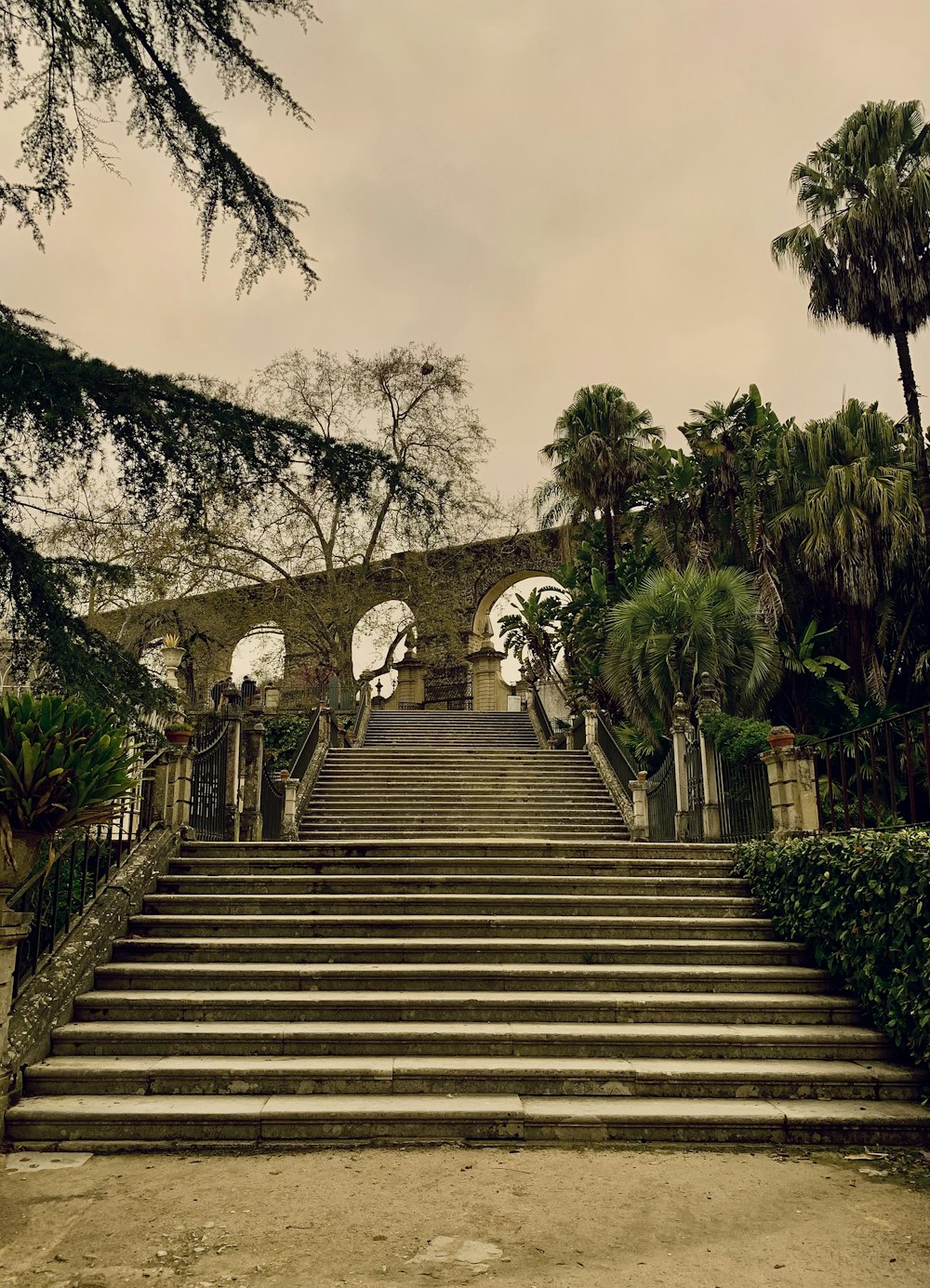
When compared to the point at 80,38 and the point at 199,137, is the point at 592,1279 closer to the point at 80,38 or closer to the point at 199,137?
the point at 199,137

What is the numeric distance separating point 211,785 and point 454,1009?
4770 mm

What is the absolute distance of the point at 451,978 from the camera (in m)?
5.82

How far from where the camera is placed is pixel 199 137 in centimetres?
508

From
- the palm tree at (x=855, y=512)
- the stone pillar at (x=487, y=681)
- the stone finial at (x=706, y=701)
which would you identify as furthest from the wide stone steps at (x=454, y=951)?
the stone pillar at (x=487, y=681)

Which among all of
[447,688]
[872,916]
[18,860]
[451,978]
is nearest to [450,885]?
[451,978]

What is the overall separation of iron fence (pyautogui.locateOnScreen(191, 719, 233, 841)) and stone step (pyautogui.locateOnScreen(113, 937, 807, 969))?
2589 millimetres

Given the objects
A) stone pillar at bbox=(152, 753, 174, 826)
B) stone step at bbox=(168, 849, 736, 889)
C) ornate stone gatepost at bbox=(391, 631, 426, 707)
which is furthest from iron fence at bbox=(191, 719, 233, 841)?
ornate stone gatepost at bbox=(391, 631, 426, 707)

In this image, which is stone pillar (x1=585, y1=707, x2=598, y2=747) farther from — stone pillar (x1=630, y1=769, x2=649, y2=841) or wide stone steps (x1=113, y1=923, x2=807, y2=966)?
wide stone steps (x1=113, y1=923, x2=807, y2=966)

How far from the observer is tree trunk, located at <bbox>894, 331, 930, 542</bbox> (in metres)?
14.7

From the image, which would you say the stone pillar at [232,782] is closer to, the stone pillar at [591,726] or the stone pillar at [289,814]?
the stone pillar at [289,814]

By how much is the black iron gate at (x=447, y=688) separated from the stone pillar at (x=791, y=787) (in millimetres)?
20098

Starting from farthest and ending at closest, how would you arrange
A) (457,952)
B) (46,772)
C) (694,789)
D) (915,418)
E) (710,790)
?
(915,418), (694,789), (710,790), (457,952), (46,772)

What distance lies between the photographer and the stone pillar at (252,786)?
10.5m

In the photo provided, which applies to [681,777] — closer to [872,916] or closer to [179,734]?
[872,916]
